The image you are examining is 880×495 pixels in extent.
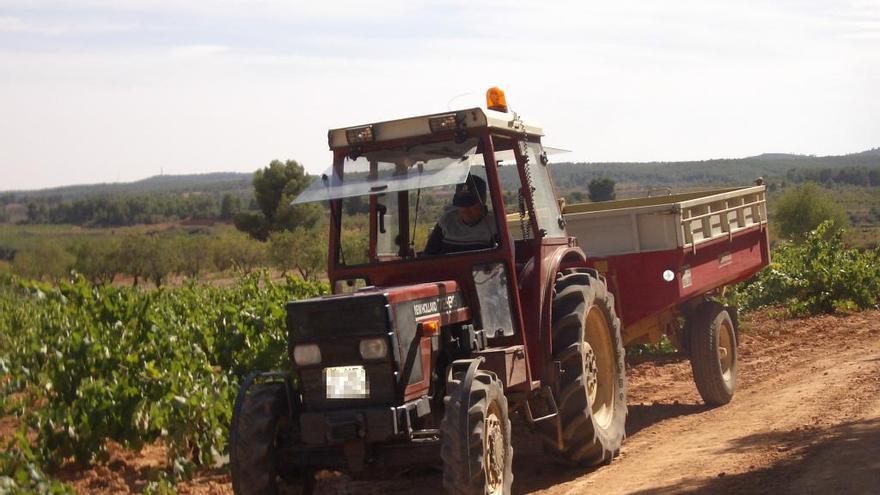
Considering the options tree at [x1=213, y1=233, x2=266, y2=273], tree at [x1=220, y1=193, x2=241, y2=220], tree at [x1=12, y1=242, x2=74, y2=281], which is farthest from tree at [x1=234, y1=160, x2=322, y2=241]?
tree at [x1=220, y1=193, x2=241, y2=220]

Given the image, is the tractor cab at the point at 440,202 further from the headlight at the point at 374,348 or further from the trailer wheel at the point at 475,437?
the headlight at the point at 374,348

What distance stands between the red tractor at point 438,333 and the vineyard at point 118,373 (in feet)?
5.71

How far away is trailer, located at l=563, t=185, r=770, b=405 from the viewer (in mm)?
9688

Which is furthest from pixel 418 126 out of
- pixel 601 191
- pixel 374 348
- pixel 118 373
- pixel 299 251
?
pixel 601 191

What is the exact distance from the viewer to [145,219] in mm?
108375

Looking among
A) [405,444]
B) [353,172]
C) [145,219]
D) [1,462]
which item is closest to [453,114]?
[353,172]

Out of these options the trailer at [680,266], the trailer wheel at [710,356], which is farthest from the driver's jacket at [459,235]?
the trailer wheel at [710,356]

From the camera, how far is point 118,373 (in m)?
9.27

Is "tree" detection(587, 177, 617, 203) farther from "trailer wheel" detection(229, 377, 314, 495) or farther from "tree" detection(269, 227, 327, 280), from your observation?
"trailer wheel" detection(229, 377, 314, 495)

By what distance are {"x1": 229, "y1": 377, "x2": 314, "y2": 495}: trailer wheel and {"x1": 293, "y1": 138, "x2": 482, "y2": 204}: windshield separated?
1395 millimetres

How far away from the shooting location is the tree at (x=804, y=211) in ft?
184

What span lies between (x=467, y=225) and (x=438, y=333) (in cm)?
112

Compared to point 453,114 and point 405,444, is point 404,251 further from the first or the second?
point 405,444

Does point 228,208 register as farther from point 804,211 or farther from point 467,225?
point 467,225
